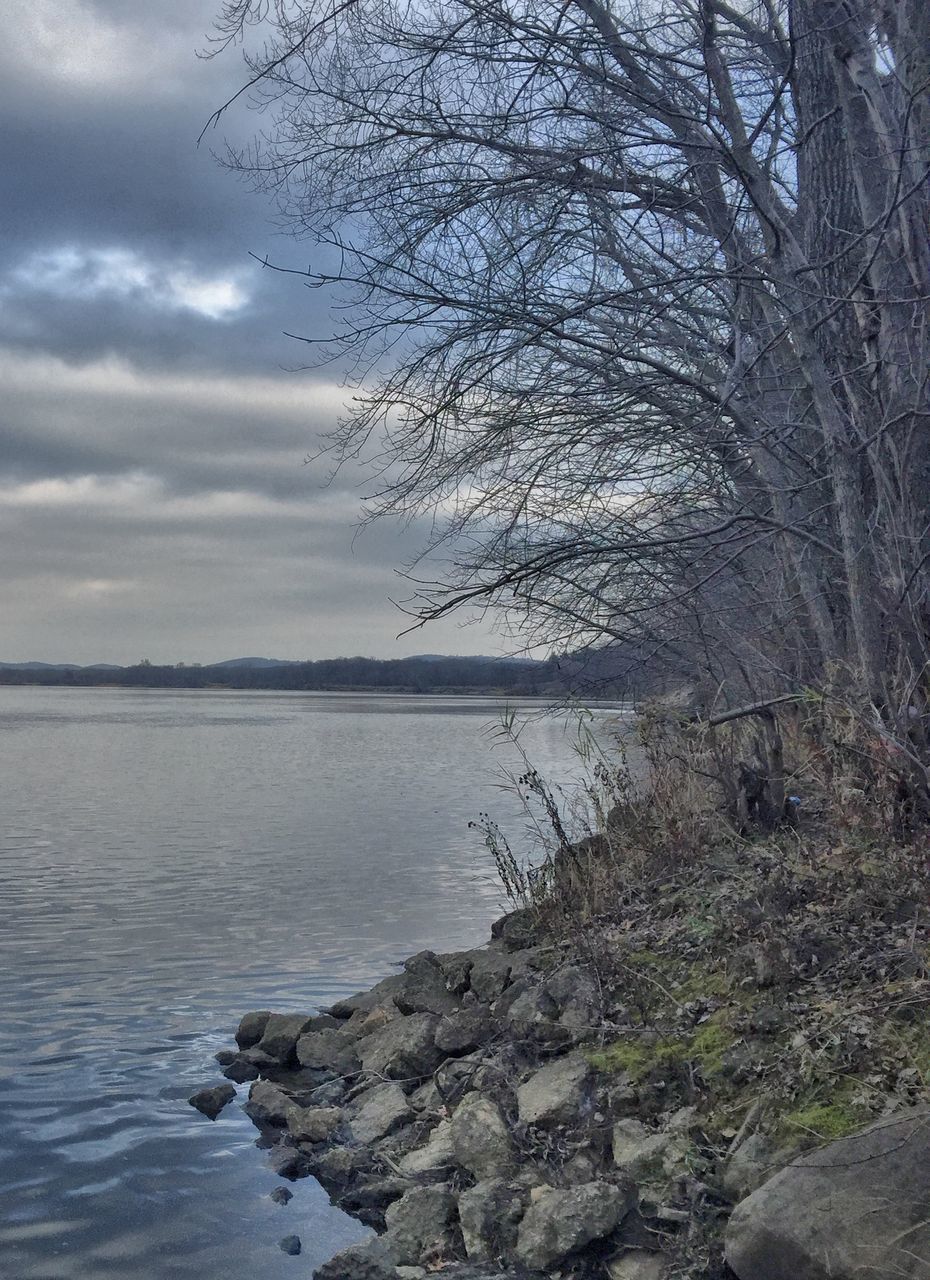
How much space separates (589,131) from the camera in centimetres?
948

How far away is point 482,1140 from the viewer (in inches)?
248

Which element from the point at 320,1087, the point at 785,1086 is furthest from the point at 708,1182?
the point at 320,1087

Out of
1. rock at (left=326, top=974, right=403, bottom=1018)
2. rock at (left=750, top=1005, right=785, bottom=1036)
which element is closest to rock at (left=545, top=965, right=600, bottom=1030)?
rock at (left=750, top=1005, right=785, bottom=1036)

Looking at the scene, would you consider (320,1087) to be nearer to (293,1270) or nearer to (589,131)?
(293,1270)

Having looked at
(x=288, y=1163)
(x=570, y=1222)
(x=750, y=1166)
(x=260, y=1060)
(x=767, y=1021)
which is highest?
(x=767, y=1021)

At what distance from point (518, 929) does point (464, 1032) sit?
2092 mm

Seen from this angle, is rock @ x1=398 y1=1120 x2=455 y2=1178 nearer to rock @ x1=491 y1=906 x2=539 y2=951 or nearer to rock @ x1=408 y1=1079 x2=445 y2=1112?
rock @ x1=408 y1=1079 x2=445 y2=1112

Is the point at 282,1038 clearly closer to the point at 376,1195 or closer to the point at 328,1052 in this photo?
the point at 328,1052

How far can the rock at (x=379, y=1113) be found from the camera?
725 centimetres

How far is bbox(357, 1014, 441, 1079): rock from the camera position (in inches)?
302

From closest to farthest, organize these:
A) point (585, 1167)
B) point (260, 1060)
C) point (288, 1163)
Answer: point (585, 1167), point (288, 1163), point (260, 1060)

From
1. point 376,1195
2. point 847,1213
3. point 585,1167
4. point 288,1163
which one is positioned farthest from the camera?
point 288,1163

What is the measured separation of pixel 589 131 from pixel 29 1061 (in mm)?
8076

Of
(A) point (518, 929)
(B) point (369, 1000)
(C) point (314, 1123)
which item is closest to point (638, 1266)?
(C) point (314, 1123)
